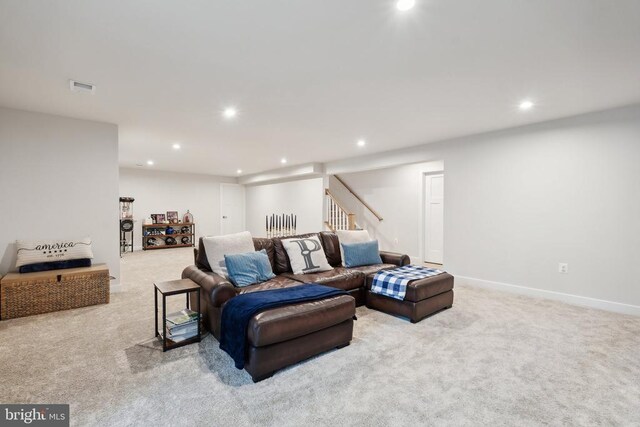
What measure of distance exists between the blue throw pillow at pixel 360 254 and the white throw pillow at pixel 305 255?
→ 0.34m

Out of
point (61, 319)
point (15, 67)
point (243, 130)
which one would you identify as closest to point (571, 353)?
point (243, 130)

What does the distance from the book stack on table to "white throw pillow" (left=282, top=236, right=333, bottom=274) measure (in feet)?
3.93

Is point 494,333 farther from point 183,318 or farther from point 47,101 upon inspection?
point 47,101

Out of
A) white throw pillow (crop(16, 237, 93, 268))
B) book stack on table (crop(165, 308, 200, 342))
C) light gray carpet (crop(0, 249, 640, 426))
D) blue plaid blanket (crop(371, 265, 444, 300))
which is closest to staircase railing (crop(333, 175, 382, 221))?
blue plaid blanket (crop(371, 265, 444, 300))

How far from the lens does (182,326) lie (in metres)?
2.58

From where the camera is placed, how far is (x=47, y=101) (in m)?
3.25

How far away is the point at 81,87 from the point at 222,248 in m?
1.98

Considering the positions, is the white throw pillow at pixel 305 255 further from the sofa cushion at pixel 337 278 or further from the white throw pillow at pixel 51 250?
the white throw pillow at pixel 51 250

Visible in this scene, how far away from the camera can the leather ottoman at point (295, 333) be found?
6.68ft

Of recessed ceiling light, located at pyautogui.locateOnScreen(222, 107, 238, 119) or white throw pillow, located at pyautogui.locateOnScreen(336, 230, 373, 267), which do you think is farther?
white throw pillow, located at pyautogui.locateOnScreen(336, 230, 373, 267)

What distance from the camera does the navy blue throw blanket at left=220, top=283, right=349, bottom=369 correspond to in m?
2.10

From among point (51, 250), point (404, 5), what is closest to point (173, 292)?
point (51, 250)

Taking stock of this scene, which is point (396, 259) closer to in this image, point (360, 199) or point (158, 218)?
point (360, 199)

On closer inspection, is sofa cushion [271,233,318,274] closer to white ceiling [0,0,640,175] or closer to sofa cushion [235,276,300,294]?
sofa cushion [235,276,300,294]
